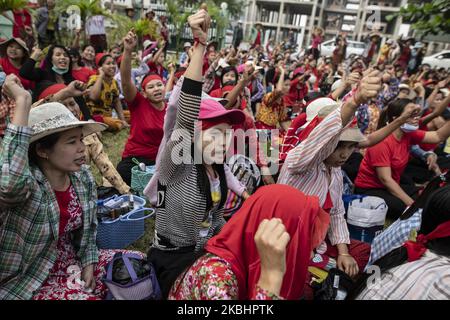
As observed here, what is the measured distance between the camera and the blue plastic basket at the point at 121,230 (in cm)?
296

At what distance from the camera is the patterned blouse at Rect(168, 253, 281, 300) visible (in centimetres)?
137

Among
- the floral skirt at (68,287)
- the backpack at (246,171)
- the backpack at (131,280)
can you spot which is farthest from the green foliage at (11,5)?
the backpack at (131,280)

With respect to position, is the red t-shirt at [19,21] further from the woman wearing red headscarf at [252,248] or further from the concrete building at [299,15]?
the concrete building at [299,15]

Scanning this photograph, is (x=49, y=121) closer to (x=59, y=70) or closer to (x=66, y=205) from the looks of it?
(x=66, y=205)

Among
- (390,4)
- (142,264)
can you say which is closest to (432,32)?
(142,264)

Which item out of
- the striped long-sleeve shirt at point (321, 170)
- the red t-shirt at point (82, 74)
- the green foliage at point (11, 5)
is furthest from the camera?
the green foliage at point (11, 5)

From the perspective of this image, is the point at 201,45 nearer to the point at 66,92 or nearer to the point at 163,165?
the point at 163,165

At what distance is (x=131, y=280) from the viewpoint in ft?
6.10

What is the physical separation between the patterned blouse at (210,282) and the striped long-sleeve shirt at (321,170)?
1.04 m

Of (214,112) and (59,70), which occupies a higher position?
(214,112)

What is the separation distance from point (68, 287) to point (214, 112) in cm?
134

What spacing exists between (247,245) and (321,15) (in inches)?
1648

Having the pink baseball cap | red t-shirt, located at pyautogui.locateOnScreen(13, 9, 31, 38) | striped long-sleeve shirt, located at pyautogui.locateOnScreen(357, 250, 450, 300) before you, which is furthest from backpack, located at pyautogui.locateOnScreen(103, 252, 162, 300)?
red t-shirt, located at pyautogui.locateOnScreen(13, 9, 31, 38)

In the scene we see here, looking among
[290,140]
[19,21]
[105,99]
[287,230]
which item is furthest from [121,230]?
[19,21]
